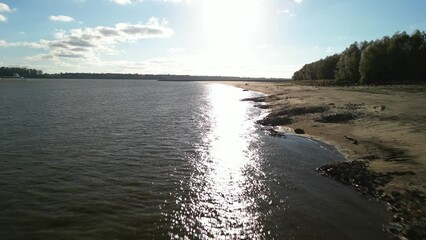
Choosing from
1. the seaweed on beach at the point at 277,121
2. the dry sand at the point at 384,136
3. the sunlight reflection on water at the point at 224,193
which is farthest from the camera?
the seaweed on beach at the point at 277,121

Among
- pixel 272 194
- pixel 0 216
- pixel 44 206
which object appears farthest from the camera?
pixel 272 194

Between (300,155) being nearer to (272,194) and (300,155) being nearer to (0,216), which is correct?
(272,194)

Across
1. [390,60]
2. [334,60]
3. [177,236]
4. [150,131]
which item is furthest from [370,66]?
[177,236]

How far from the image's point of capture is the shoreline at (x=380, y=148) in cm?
1654

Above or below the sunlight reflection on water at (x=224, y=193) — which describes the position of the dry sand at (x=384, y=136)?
above

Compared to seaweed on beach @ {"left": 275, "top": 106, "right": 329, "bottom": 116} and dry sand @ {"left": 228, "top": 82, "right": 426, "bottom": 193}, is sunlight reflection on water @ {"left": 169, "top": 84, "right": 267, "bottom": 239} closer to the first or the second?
dry sand @ {"left": 228, "top": 82, "right": 426, "bottom": 193}

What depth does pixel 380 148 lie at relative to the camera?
27.0 m

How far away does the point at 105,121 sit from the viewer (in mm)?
47594

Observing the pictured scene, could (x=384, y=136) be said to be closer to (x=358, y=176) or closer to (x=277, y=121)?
(x=358, y=176)

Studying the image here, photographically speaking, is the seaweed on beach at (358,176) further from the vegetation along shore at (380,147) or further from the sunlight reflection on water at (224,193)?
the sunlight reflection on water at (224,193)

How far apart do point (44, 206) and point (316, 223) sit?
1350cm

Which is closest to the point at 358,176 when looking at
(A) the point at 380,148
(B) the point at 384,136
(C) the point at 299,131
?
(A) the point at 380,148

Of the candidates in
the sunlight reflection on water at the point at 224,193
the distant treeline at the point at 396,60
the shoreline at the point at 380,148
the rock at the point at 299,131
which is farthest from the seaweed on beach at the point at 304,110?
the distant treeline at the point at 396,60

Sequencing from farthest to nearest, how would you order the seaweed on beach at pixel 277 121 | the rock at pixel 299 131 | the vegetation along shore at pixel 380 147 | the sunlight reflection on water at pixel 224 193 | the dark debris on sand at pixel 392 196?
the seaweed on beach at pixel 277 121
the rock at pixel 299 131
the vegetation along shore at pixel 380 147
the sunlight reflection on water at pixel 224 193
the dark debris on sand at pixel 392 196
